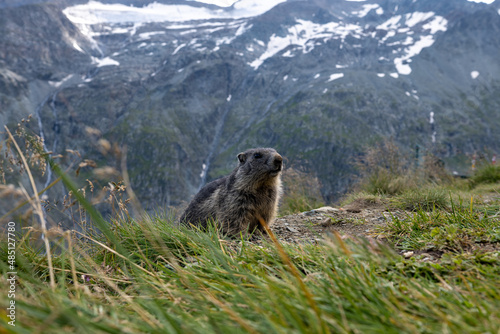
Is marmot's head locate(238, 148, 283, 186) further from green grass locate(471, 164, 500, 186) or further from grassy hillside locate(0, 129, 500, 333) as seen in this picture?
green grass locate(471, 164, 500, 186)

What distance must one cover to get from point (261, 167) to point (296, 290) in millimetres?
4259

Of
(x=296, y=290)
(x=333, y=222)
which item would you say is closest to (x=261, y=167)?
(x=333, y=222)

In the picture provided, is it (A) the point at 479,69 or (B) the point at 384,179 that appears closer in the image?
(B) the point at 384,179

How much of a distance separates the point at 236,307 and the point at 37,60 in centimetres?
25179

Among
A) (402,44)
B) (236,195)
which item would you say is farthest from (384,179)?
(402,44)

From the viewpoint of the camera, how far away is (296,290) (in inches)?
70.3

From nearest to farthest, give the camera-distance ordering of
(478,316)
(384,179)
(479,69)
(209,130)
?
(478,316) < (384,179) < (479,69) < (209,130)

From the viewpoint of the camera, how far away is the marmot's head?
232 inches

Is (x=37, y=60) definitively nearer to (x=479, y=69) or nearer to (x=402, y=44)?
(x=402, y=44)

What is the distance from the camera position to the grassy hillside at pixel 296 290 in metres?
1.46

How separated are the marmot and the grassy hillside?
1968 mm

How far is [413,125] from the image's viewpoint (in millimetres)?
141250

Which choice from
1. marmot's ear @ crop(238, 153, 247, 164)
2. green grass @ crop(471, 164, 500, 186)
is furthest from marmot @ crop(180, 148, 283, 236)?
green grass @ crop(471, 164, 500, 186)

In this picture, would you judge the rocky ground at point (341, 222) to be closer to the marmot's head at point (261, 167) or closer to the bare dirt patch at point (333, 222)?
the bare dirt patch at point (333, 222)
